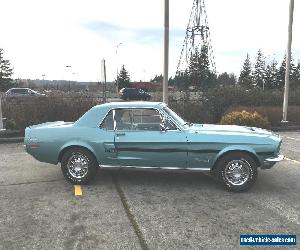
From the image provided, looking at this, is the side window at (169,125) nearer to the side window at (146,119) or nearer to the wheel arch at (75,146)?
the side window at (146,119)

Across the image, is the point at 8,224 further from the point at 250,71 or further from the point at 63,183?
the point at 250,71

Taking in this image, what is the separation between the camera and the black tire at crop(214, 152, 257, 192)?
233 inches

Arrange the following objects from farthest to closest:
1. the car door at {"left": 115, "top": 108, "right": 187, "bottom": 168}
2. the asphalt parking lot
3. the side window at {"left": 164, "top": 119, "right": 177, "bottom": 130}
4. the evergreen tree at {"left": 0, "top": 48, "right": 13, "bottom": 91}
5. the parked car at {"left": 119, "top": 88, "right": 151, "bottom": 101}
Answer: the evergreen tree at {"left": 0, "top": 48, "right": 13, "bottom": 91} → the parked car at {"left": 119, "top": 88, "right": 151, "bottom": 101} → the side window at {"left": 164, "top": 119, "right": 177, "bottom": 130} → the car door at {"left": 115, "top": 108, "right": 187, "bottom": 168} → the asphalt parking lot

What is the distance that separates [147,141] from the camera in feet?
19.9

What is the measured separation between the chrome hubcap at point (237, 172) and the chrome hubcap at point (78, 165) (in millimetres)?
2647

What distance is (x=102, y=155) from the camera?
245 inches

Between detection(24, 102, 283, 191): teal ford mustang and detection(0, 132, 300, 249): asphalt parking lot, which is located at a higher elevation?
detection(24, 102, 283, 191): teal ford mustang

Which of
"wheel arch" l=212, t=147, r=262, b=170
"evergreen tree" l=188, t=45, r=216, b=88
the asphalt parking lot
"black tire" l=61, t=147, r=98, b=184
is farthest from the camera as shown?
"evergreen tree" l=188, t=45, r=216, b=88

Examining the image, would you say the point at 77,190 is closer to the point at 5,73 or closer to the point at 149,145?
the point at 149,145

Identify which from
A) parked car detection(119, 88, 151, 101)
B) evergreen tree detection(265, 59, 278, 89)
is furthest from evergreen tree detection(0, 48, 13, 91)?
evergreen tree detection(265, 59, 278, 89)

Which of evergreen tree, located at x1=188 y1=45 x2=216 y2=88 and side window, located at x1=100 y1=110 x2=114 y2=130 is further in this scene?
evergreen tree, located at x1=188 y1=45 x2=216 y2=88

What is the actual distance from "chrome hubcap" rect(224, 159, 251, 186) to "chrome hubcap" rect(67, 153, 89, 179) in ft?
8.68

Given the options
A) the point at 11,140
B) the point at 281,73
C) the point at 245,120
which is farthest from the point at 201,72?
the point at 281,73

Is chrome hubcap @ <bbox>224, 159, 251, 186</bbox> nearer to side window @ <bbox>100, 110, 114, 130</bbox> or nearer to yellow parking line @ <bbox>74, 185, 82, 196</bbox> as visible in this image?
side window @ <bbox>100, 110, 114, 130</bbox>
